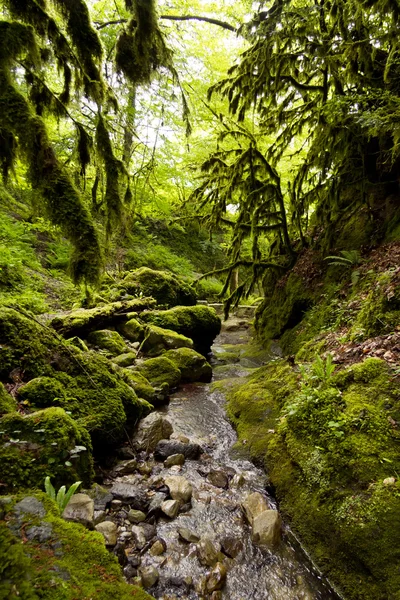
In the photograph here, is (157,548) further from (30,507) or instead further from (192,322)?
(192,322)

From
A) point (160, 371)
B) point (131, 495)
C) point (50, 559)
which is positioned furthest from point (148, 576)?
point (160, 371)

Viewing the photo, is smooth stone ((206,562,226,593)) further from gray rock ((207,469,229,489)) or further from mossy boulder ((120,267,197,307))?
mossy boulder ((120,267,197,307))

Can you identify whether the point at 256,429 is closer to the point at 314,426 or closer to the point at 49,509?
the point at 314,426

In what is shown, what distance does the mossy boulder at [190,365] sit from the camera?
7.41 meters

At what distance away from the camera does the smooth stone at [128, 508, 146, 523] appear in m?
3.11

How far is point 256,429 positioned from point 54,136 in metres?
9.06

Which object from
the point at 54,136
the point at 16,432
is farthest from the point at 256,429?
the point at 54,136

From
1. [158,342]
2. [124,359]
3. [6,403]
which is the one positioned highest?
[6,403]

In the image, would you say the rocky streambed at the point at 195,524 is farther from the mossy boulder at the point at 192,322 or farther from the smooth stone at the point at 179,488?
the mossy boulder at the point at 192,322

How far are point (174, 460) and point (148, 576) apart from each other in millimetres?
1645

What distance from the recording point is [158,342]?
8062 mm

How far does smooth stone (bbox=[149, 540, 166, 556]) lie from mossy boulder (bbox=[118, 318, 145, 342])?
5.88 meters

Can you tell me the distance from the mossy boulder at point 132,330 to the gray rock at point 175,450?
14.2 ft

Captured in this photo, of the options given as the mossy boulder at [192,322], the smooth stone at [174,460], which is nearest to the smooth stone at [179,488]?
the smooth stone at [174,460]
